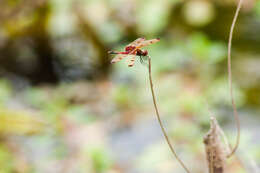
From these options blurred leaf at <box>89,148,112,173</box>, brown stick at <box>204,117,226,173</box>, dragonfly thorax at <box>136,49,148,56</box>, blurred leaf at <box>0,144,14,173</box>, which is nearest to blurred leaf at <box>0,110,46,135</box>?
blurred leaf at <box>0,144,14,173</box>

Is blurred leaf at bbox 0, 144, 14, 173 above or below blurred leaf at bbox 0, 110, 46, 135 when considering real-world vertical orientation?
below

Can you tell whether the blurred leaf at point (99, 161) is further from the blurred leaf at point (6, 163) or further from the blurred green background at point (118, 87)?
the blurred leaf at point (6, 163)

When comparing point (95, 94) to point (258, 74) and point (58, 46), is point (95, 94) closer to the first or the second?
point (58, 46)

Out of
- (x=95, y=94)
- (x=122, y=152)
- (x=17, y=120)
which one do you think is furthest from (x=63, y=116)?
(x=95, y=94)

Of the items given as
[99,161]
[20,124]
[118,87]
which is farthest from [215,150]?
[118,87]

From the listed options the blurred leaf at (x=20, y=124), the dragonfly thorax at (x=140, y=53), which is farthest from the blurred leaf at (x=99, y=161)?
the dragonfly thorax at (x=140, y=53)

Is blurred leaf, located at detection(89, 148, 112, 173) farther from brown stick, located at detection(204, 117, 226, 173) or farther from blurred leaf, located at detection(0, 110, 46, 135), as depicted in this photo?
brown stick, located at detection(204, 117, 226, 173)

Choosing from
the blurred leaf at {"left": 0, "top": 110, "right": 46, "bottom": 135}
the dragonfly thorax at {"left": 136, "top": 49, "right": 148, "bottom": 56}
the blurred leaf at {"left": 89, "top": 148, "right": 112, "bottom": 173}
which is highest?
the blurred leaf at {"left": 0, "top": 110, "right": 46, "bottom": 135}

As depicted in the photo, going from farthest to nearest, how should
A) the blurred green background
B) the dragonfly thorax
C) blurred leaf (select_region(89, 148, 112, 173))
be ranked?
the blurred green background
blurred leaf (select_region(89, 148, 112, 173))
the dragonfly thorax
